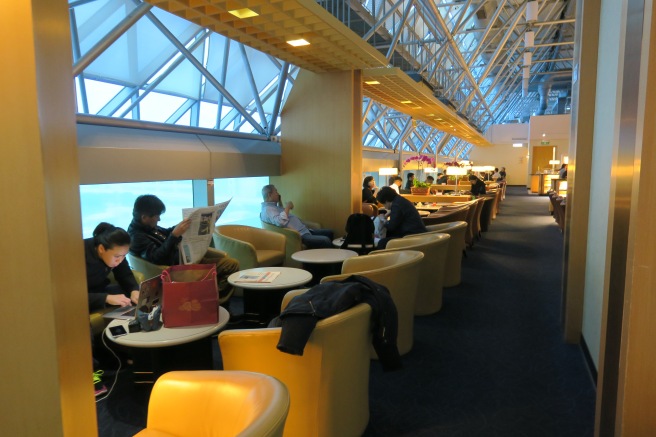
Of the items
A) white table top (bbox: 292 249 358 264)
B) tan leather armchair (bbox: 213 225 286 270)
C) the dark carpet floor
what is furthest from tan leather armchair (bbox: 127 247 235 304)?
the dark carpet floor

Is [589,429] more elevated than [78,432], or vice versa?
[78,432]

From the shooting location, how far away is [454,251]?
5.54m

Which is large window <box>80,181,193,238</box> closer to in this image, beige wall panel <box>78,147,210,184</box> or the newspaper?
beige wall panel <box>78,147,210,184</box>

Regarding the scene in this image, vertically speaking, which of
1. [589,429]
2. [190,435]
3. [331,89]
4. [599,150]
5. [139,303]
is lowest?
[589,429]

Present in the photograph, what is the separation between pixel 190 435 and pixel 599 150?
330 centimetres

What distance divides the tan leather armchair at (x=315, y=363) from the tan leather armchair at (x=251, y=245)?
283 cm

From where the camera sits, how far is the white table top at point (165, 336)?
2529mm

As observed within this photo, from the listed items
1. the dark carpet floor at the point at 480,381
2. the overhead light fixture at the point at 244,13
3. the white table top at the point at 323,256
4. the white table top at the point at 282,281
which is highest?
the overhead light fixture at the point at 244,13

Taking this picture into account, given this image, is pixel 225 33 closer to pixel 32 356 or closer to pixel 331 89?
pixel 331 89

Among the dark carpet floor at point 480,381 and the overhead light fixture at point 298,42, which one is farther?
the overhead light fixture at point 298,42

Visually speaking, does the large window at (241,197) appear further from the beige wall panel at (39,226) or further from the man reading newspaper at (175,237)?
the beige wall panel at (39,226)

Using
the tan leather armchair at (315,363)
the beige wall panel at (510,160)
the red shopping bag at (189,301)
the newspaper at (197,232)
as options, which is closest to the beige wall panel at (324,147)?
the newspaper at (197,232)

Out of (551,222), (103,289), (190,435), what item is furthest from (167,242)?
(551,222)

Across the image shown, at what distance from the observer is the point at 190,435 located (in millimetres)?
1796
